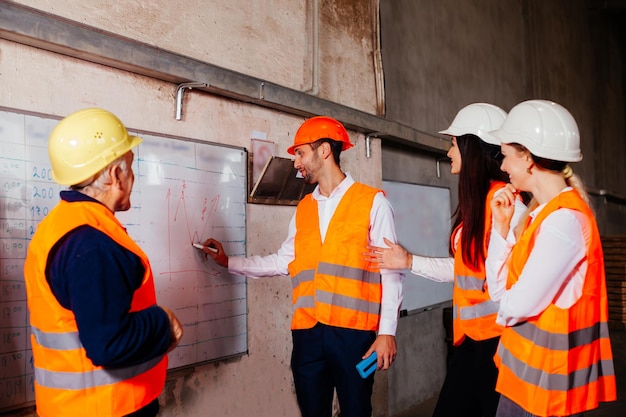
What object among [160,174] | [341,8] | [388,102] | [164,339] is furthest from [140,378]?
[388,102]

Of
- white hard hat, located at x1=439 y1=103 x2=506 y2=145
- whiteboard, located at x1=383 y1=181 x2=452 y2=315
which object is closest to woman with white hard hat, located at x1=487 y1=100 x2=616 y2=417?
white hard hat, located at x1=439 y1=103 x2=506 y2=145

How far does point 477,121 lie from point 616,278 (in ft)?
22.6

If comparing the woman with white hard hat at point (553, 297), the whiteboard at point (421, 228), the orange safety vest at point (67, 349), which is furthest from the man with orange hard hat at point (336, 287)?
the whiteboard at point (421, 228)

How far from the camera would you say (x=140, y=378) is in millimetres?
1536

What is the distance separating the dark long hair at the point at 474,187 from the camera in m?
2.07

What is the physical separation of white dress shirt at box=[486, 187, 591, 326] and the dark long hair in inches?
16.9

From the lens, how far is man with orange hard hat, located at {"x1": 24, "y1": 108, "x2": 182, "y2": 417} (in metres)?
1.36

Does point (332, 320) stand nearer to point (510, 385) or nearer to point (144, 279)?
point (510, 385)

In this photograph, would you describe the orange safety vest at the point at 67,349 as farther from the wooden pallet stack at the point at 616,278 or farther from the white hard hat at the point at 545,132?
the wooden pallet stack at the point at 616,278

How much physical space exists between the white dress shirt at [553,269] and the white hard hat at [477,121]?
25.9 inches

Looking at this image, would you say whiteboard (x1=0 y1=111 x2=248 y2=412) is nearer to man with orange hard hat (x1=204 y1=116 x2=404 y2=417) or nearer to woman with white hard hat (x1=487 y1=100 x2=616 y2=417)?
man with orange hard hat (x1=204 y1=116 x2=404 y2=417)

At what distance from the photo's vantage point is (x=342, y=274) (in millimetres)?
2426

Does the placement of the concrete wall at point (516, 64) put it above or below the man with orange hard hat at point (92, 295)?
above

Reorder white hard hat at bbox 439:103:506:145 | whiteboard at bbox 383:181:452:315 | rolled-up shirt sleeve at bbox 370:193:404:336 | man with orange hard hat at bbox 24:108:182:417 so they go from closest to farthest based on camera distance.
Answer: man with orange hard hat at bbox 24:108:182:417, white hard hat at bbox 439:103:506:145, rolled-up shirt sleeve at bbox 370:193:404:336, whiteboard at bbox 383:181:452:315
